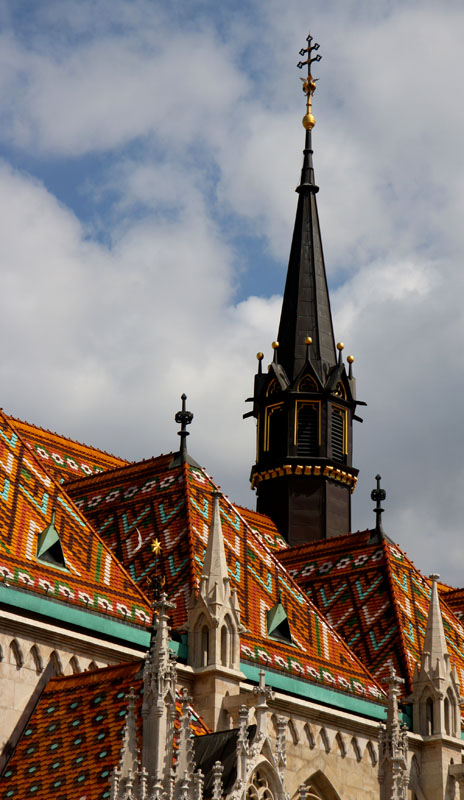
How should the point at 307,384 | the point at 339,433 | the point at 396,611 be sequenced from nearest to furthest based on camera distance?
1. the point at 396,611
2. the point at 307,384
3. the point at 339,433

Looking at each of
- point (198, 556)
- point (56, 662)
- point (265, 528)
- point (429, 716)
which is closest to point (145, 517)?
point (198, 556)

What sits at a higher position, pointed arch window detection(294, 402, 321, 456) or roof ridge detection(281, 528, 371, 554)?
pointed arch window detection(294, 402, 321, 456)

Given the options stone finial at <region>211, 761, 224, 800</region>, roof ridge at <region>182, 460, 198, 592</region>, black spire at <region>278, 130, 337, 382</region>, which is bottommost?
stone finial at <region>211, 761, 224, 800</region>

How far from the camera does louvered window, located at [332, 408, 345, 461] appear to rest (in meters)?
39.0

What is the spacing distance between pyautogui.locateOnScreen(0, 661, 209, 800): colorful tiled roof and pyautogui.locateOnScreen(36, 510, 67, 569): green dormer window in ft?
6.80

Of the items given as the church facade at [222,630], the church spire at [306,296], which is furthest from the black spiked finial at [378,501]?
the church spire at [306,296]

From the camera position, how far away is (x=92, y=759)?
66.7ft

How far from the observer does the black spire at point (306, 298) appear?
3991 cm

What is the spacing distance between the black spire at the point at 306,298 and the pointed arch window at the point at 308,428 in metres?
0.77

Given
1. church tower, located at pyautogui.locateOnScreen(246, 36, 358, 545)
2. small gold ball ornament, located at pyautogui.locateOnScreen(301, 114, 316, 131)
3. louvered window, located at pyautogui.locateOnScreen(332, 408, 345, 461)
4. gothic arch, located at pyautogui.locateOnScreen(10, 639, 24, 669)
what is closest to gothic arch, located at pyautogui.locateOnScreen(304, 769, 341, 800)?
gothic arch, located at pyautogui.locateOnScreen(10, 639, 24, 669)

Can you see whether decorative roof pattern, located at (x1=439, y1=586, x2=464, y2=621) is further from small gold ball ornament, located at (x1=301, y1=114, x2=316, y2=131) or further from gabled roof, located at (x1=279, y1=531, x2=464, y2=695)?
small gold ball ornament, located at (x1=301, y1=114, x2=316, y2=131)

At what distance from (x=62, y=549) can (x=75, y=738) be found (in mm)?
4258

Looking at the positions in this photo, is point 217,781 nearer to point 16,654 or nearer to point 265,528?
point 16,654

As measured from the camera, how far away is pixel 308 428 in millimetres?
38875
